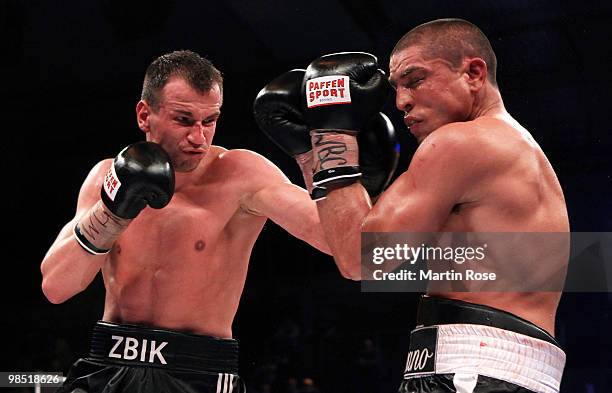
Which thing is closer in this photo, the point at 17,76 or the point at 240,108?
the point at 240,108

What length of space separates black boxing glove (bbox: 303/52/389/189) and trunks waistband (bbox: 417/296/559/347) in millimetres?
383

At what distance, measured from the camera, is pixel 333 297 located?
6.77 m

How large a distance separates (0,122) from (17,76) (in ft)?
1.53

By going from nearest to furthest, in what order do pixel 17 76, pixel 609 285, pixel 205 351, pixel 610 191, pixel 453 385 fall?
pixel 453 385 → pixel 205 351 → pixel 609 285 → pixel 610 191 → pixel 17 76

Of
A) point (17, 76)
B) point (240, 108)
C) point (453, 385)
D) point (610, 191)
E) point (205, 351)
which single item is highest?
point (17, 76)

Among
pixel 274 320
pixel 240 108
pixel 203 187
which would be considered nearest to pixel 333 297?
pixel 274 320

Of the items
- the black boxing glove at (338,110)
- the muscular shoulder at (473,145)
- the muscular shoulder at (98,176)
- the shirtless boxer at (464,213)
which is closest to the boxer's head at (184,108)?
the muscular shoulder at (98,176)

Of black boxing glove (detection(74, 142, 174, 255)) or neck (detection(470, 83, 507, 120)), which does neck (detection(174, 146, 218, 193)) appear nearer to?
black boxing glove (detection(74, 142, 174, 255))

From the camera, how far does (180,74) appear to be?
2.79 m

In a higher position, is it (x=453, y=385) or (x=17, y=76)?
(x=17, y=76)

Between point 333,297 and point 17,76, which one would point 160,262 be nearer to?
point 333,297

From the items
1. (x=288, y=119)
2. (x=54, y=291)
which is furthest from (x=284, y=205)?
(x=54, y=291)

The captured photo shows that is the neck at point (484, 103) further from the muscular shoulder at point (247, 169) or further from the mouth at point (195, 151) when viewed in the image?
the mouth at point (195, 151)

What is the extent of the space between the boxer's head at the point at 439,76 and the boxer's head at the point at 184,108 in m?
0.90
